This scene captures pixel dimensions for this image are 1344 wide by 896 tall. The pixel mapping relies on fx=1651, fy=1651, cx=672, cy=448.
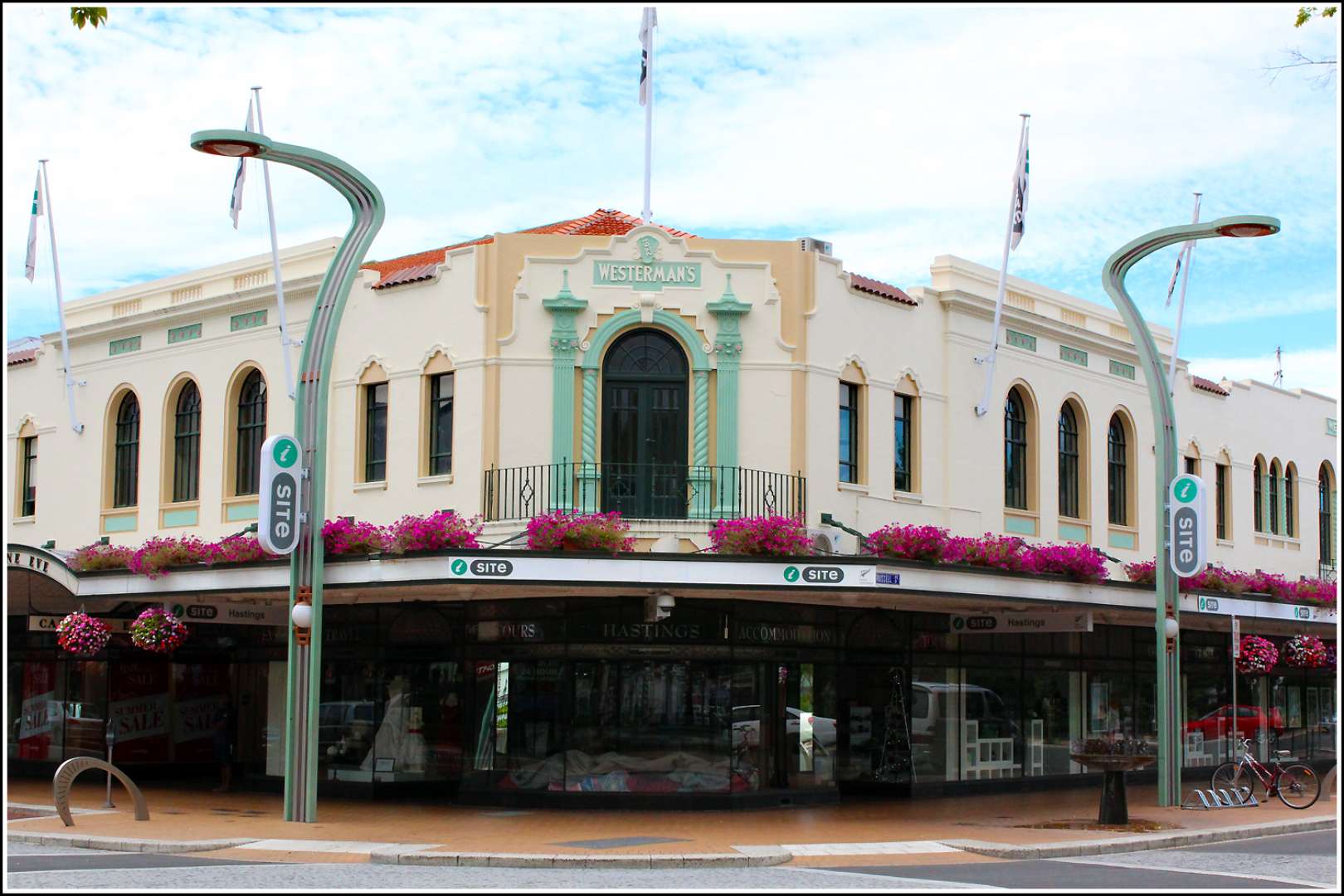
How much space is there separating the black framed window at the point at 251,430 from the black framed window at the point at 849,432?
29.3 feet

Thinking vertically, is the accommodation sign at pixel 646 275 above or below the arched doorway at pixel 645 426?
above

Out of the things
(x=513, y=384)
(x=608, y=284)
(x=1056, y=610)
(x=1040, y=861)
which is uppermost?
(x=608, y=284)

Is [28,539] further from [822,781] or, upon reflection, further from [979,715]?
[979,715]

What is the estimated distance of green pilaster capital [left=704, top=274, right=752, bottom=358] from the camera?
22.4 m

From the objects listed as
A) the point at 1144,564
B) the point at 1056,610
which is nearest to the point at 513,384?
the point at 1056,610

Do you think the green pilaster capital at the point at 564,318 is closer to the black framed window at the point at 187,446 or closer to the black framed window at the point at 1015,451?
the black framed window at the point at 187,446

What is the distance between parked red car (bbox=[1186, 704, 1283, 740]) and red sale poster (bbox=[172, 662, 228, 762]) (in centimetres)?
1722

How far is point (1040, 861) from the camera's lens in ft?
56.6

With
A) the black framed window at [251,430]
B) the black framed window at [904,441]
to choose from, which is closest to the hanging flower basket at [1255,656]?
the black framed window at [904,441]

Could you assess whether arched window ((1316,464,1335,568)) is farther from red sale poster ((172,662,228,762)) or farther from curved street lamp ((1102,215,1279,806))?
red sale poster ((172,662,228,762))

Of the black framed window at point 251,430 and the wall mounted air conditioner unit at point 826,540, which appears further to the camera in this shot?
the black framed window at point 251,430

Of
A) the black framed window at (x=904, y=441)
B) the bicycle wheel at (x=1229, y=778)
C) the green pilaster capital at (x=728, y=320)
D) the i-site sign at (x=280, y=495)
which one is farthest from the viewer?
the black framed window at (x=904, y=441)

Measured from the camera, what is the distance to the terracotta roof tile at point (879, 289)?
23.9m

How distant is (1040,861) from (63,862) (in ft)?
32.1
